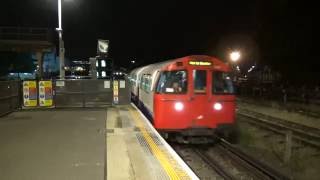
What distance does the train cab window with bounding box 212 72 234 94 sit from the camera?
564 inches

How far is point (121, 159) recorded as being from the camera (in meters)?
9.97

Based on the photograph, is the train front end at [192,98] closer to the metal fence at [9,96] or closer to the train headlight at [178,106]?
the train headlight at [178,106]

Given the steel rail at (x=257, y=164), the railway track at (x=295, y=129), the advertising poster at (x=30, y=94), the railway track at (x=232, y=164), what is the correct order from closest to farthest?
the steel rail at (x=257, y=164), the railway track at (x=232, y=164), the railway track at (x=295, y=129), the advertising poster at (x=30, y=94)

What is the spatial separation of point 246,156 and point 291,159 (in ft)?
4.59

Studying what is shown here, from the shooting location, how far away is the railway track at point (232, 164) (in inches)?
466

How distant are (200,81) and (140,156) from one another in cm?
452

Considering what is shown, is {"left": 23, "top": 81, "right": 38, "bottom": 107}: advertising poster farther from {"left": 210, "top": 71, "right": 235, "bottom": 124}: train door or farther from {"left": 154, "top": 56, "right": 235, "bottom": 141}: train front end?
{"left": 210, "top": 71, "right": 235, "bottom": 124}: train door

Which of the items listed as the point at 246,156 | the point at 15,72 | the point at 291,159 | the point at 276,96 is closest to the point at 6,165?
the point at 246,156

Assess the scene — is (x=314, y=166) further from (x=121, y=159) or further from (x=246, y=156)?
(x=121, y=159)

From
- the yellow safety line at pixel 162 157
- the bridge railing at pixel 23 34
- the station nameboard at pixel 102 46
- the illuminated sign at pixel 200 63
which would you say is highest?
the bridge railing at pixel 23 34

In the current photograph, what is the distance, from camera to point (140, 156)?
1036 centimetres

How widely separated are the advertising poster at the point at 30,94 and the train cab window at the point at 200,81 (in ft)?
35.3

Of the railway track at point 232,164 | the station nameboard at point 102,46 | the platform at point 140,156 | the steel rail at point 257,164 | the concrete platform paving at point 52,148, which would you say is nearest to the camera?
the platform at point 140,156

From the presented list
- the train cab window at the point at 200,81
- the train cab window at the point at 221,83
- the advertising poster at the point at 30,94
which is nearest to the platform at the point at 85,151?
the train cab window at the point at 200,81
